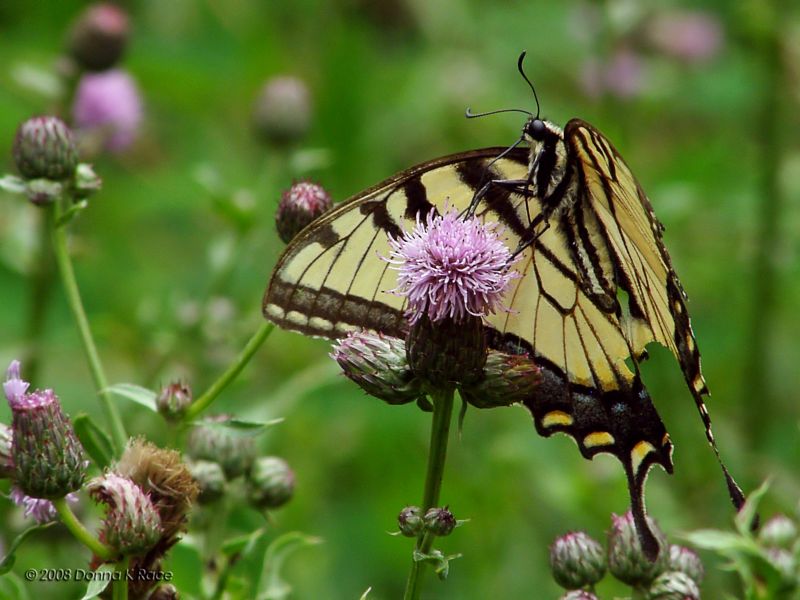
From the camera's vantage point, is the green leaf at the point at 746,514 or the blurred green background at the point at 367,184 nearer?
the green leaf at the point at 746,514

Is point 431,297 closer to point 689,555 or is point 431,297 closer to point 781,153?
point 689,555

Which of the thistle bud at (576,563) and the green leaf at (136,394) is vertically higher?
the green leaf at (136,394)

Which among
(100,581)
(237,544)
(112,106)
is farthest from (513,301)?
(112,106)

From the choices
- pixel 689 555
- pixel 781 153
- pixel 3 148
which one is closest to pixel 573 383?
pixel 689 555

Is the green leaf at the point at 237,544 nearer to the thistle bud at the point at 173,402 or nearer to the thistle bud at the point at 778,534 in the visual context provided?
the thistle bud at the point at 173,402

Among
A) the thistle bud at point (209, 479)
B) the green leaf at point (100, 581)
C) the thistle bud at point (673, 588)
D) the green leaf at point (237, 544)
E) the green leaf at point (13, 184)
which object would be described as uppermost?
the green leaf at point (13, 184)

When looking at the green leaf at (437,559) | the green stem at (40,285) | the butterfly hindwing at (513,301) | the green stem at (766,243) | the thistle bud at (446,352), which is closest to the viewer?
the green leaf at (437,559)

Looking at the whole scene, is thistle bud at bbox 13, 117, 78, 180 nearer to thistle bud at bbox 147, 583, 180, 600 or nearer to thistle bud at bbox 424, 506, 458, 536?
thistle bud at bbox 147, 583, 180, 600

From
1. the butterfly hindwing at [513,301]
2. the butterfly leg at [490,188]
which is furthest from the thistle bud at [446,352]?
the butterfly leg at [490,188]
